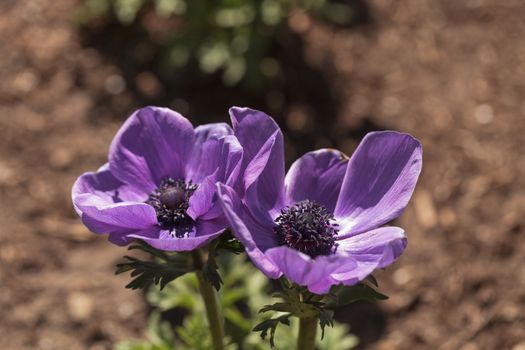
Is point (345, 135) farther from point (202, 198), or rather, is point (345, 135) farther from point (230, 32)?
point (202, 198)

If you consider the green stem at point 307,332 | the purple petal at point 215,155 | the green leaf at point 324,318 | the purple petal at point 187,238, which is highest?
the purple petal at point 215,155

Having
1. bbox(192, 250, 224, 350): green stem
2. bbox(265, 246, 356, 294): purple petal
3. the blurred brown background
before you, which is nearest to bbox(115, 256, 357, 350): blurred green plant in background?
bbox(192, 250, 224, 350): green stem

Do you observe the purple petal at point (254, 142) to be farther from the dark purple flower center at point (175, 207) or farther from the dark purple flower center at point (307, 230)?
the dark purple flower center at point (175, 207)

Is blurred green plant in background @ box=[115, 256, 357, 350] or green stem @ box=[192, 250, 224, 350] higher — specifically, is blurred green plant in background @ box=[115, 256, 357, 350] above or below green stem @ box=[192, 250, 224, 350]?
below

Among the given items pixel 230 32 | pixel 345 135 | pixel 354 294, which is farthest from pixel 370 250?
pixel 230 32

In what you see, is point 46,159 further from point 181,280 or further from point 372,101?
point 372,101

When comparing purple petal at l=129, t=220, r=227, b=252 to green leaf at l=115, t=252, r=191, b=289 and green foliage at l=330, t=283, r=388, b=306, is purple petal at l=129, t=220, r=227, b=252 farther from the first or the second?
green foliage at l=330, t=283, r=388, b=306

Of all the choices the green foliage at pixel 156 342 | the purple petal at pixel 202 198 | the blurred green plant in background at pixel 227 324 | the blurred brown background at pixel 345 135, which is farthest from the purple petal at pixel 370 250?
the blurred brown background at pixel 345 135
